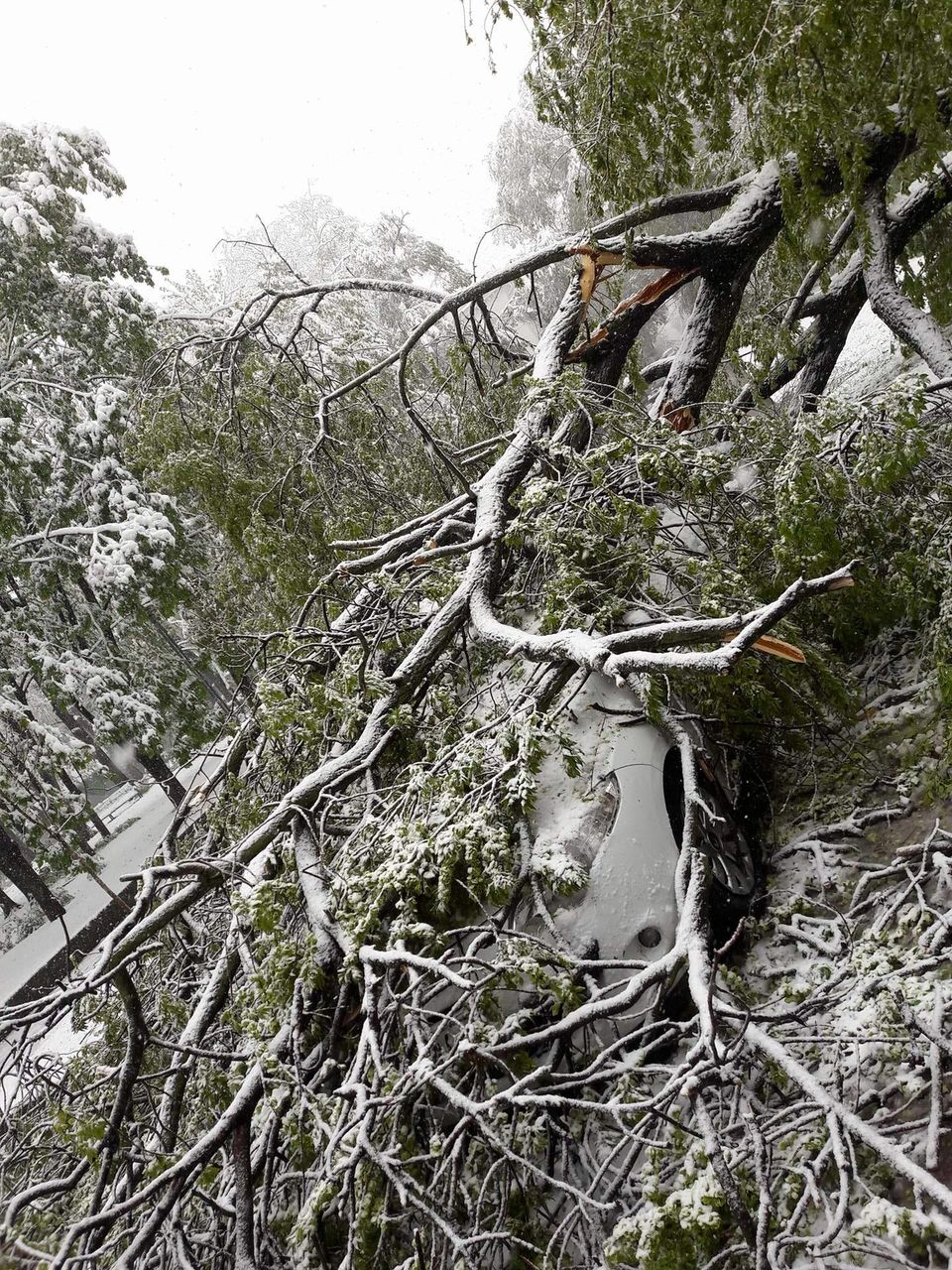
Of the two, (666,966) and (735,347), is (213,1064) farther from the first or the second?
(735,347)

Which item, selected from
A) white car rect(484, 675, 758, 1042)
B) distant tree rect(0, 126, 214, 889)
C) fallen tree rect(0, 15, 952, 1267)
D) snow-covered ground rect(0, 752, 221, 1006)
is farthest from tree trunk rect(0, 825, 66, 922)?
white car rect(484, 675, 758, 1042)

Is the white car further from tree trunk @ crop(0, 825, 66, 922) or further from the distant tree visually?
tree trunk @ crop(0, 825, 66, 922)

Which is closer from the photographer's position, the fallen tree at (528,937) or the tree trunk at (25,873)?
the fallen tree at (528,937)

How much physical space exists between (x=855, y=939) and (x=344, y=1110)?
1913 millimetres

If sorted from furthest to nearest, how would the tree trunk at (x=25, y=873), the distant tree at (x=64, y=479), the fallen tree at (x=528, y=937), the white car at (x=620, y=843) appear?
1. the tree trunk at (x=25, y=873)
2. the distant tree at (x=64, y=479)
3. the white car at (x=620, y=843)
4. the fallen tree at (x=528, y=937)

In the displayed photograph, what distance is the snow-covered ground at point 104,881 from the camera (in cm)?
1147

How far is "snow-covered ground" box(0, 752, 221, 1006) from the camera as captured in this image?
11.5 metres

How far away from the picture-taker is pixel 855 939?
286 cm

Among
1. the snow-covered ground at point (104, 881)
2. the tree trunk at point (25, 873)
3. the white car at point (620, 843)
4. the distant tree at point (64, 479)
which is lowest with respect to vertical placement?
the snow-covered ground at point (104, 881)

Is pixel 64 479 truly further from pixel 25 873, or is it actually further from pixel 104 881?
pixel 104 881

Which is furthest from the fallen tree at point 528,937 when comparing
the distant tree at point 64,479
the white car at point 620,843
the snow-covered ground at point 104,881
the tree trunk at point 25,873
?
the tree trunk at point 25,873

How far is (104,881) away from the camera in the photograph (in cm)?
1314

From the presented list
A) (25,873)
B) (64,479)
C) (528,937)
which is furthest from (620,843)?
(25,873)

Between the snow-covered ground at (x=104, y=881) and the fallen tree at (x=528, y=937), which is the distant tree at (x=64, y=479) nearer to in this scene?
the snow-covered ground at (x=104, y=881)
